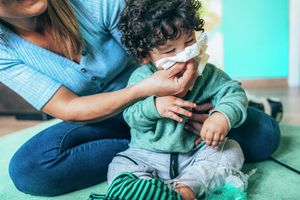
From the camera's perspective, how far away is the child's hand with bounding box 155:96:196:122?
72cm

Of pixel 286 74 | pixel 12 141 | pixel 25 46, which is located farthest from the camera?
pixel 286 74

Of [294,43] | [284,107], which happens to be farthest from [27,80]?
[294,43]

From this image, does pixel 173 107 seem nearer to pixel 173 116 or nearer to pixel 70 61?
pixel 173 116

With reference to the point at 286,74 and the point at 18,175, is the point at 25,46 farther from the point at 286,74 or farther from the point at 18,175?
the point at 286,74

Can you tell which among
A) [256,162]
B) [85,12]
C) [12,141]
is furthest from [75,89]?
[12,141]

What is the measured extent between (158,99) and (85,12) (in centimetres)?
31

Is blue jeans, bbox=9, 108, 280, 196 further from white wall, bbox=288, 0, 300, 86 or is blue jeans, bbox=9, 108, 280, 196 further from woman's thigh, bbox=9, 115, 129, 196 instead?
white wall, bbox=288, 0, 300, 86

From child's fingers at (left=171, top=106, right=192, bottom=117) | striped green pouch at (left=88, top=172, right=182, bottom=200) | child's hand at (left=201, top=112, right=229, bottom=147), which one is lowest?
striped green pouch at (left=88, top=172, right=182, bottom=200)

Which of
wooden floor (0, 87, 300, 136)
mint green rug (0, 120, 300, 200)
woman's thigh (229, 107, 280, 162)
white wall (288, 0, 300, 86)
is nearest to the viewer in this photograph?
mint green rug (0, 120, 300, 200)

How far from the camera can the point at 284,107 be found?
152cm

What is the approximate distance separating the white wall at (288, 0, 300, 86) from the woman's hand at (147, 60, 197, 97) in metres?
1.29

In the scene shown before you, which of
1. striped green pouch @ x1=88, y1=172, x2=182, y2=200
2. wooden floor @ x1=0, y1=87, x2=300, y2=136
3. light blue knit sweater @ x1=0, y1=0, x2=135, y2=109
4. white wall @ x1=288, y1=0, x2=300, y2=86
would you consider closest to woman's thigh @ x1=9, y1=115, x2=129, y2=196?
light blue knit sweater @ x1=0, y1=0, x2=135, y2=109

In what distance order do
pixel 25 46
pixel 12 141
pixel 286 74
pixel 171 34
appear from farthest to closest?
pixel 286 74
pixel 12 141
pixel 25 46
pixel 171 34

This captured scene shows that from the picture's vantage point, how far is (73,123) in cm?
95
